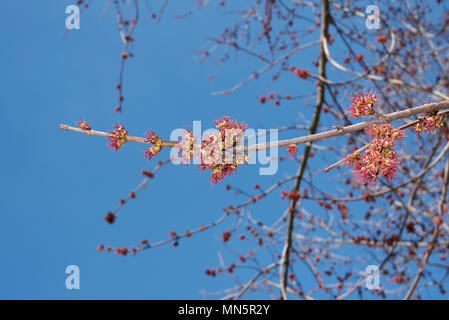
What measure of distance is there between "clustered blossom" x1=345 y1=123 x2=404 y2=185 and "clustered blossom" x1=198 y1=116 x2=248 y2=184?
0.63 meters

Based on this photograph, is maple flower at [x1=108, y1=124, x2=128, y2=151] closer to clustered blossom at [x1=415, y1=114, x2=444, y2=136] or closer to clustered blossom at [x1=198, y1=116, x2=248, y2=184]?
clustered blossom at [x1=198, y1=116, x2=248, y2=184]

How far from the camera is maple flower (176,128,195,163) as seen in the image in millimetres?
1840

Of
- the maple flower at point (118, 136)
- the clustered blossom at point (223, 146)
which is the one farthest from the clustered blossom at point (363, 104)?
the maple flower at point (118, 136)

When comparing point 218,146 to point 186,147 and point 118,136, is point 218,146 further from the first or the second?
point 118,136

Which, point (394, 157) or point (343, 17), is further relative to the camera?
point (343, 17)

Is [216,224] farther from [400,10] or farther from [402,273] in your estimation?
[400,10]

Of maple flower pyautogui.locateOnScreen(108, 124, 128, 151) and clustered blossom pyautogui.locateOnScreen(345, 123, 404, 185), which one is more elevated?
maple flower pyautogui.locateOnScreen(108, 124, 128, 151)

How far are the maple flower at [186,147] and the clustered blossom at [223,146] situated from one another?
0.17ft

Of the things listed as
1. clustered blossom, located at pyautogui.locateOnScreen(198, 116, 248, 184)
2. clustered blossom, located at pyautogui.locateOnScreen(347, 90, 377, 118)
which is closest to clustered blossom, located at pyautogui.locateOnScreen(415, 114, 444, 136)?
clustered blossom, located at pyautogui.locateOnScreen(347, 90, 377, 118)

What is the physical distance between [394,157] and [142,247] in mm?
2917

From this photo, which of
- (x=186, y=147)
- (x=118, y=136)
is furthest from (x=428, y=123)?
(x=118, y=136)

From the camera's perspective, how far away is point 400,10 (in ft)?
21.6
